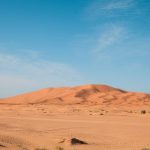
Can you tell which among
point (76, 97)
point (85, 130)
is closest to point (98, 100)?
point (76, 97)

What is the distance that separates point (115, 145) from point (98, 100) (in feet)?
134

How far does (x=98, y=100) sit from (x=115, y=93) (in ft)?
24.3

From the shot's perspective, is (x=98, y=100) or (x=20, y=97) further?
(x=20, y=97)

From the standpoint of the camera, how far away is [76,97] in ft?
196

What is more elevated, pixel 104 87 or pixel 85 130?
pixel 104 87

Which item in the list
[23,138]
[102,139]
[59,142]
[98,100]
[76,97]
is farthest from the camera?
[76,97]

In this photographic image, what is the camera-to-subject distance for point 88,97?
60.1 m

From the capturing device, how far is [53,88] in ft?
247

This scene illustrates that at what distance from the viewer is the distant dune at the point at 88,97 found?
53.5 meters

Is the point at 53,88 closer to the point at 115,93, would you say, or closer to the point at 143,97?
the point at 115,93

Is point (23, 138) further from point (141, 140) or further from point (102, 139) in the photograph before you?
point (141, 140)

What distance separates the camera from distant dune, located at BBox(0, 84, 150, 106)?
5347 centimetres

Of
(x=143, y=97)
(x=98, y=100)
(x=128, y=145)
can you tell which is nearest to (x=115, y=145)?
(x=128, y=145)

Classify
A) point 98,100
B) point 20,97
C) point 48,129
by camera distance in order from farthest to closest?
point 20,97, point 98,100, point 48,129
